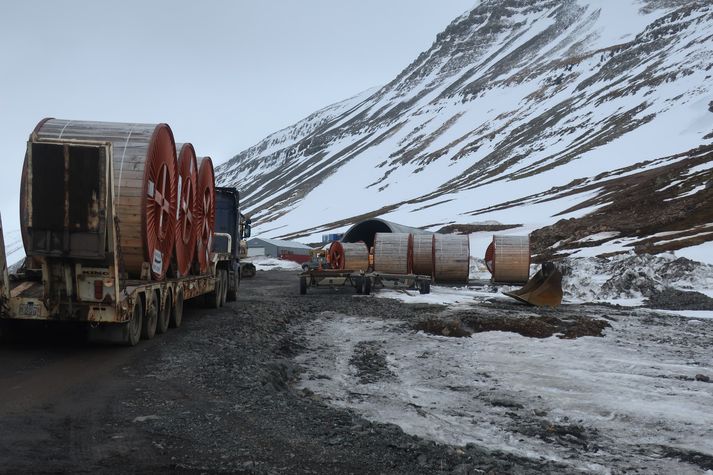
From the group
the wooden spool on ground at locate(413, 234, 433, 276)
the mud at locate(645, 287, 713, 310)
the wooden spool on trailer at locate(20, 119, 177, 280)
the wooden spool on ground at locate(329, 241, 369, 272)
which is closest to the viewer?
the wooden spool on trailer at locate(20, 119, 177, 280)

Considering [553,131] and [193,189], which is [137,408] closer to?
[193,189]

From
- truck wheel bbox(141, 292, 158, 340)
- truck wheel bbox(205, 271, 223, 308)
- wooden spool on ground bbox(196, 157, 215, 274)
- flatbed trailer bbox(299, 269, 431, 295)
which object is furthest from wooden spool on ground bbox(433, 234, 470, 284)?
truck wheel bbox(141, 292, 158, 340)

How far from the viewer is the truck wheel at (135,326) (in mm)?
10781

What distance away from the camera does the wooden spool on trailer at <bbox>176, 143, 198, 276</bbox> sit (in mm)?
14250

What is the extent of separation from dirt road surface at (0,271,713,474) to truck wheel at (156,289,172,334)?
2.65ft

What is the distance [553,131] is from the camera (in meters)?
129

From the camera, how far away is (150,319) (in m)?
11.9

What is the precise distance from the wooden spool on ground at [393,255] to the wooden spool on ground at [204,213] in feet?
46.6

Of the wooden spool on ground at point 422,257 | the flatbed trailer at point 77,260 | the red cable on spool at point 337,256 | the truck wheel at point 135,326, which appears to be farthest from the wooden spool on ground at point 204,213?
the wooden spool on ground at point 422,257

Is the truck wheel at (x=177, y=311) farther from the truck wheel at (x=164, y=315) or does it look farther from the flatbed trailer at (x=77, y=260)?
the flatbed trailer at (x=77, y=260)

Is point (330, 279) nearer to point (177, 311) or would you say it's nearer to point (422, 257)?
point (422, 257)

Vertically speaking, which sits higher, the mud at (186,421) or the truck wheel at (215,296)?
the truck wheel at (215,296)

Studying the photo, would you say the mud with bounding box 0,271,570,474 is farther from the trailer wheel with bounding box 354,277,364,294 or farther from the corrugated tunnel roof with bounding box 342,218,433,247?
the corrugated tunnel roof with bounding box 342,218,433,247

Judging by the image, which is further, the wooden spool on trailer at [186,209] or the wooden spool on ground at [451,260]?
the wooden spool on ground at [451,260]
